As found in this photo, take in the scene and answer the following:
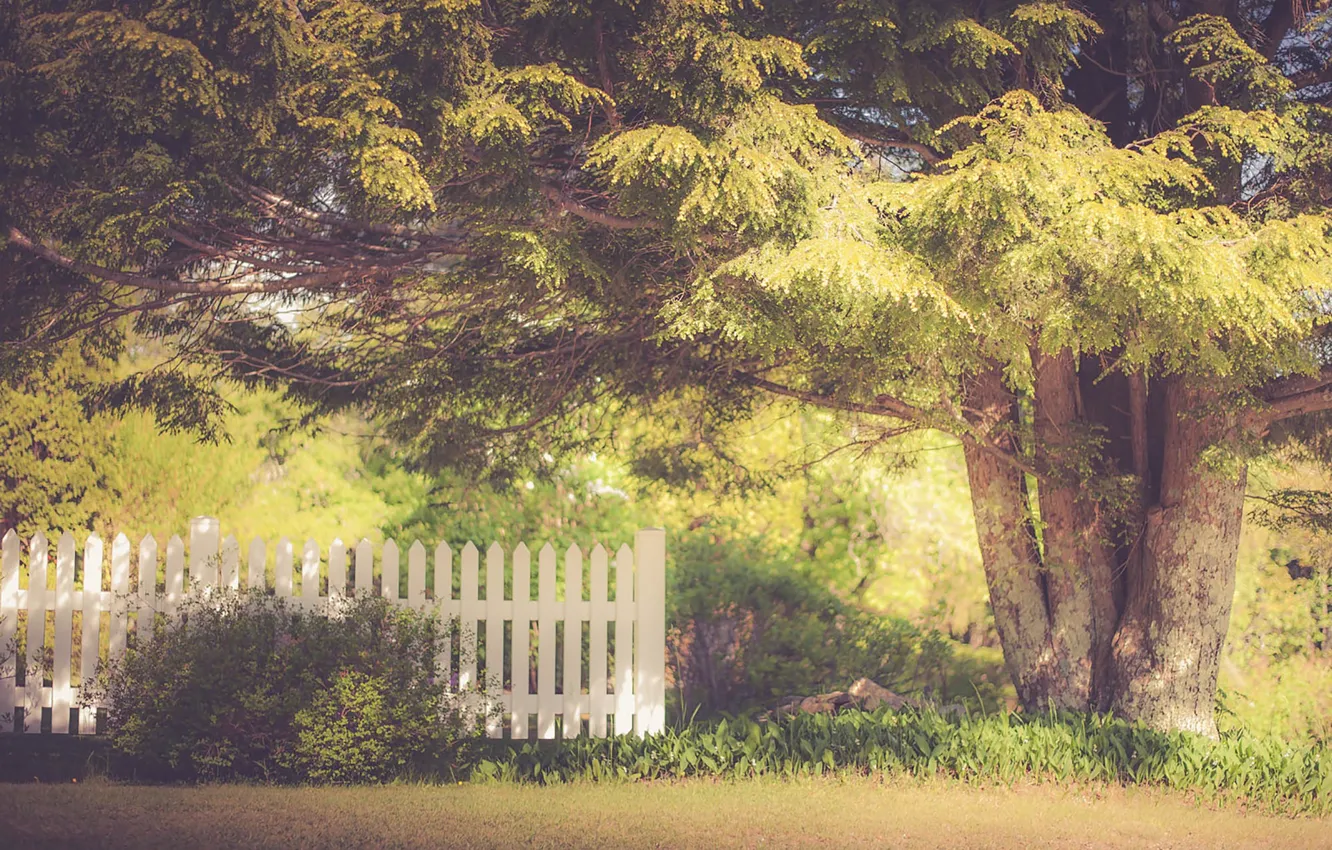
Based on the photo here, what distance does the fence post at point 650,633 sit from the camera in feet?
24.3

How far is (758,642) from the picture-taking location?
10688mm

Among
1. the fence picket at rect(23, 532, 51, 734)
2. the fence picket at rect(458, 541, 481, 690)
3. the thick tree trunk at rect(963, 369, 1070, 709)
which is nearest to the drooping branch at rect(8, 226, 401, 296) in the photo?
the fence picket at rect(458, 541, 481, 690)

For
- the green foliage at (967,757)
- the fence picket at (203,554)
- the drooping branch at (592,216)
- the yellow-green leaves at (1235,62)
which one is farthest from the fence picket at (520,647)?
the yellow-green leaves at (1235,62)

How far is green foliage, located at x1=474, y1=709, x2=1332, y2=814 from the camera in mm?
6832

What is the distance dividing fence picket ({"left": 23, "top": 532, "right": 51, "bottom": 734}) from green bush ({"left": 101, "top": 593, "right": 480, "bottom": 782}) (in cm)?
90

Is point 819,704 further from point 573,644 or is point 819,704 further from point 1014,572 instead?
point 573,644

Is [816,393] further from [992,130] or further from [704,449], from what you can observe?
[992,130]

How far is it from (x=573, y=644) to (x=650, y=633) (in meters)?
0.48

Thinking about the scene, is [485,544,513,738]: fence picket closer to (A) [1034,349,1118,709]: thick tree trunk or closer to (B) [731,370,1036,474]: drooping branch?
(B) [731,370,1036,474]: drooping branch

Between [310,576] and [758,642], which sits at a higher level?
[310,576]

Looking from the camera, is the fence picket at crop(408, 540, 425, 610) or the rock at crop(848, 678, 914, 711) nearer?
the fence picket at crop(408, 540, 425, 610)

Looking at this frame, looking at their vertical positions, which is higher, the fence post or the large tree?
the large tree

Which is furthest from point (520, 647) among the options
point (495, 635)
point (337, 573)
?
point (337, 573)

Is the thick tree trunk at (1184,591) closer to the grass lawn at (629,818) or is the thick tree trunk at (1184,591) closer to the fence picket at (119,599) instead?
the grass lawn at (629,818)
